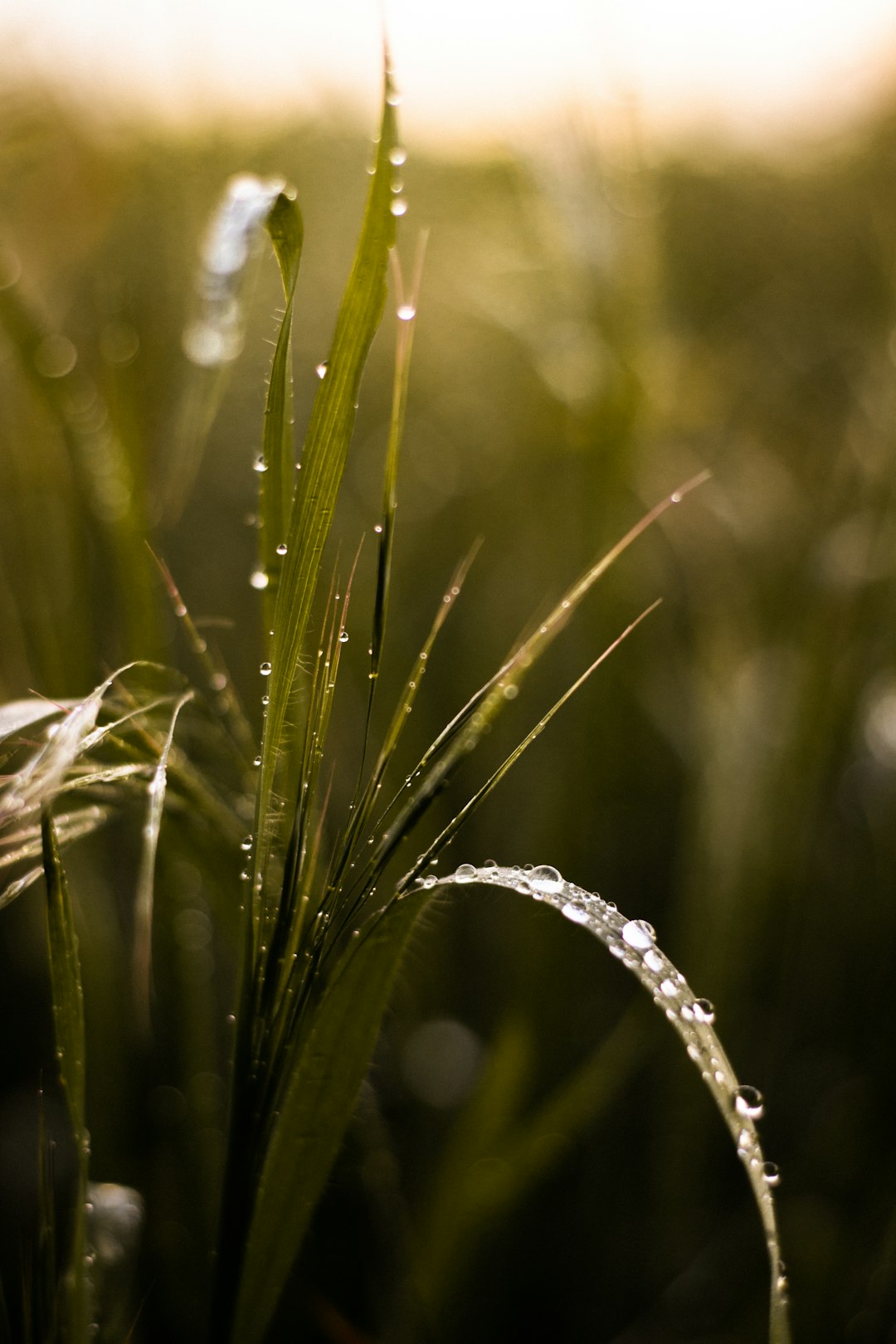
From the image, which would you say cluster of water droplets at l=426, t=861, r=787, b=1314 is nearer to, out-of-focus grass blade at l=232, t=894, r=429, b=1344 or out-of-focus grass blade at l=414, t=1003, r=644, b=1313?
out-of-focus grass blade at l=232, t=894, r=429, b=1344

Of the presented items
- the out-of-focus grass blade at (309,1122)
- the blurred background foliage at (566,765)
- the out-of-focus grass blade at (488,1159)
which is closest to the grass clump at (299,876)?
the out-of-focus grass blade at (309,1122)

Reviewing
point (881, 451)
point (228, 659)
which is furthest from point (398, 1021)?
point (881, 451)

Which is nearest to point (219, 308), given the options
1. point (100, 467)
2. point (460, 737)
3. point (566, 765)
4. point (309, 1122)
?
point (100, 467)

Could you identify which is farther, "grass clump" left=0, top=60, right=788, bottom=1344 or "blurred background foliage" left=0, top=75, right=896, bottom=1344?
"blurred background foliage" left=0, top=75, right=896, bottom=1344

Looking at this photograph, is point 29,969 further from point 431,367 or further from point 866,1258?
point 431,367

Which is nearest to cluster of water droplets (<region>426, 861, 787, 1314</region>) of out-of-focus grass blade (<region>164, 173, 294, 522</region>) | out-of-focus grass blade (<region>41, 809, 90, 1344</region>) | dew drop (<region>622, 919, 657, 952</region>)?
dew drop (<region>622, 919, 657, 952</region>)

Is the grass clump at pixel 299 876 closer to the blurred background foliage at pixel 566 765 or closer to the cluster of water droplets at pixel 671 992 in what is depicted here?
the cluster of water droplets at pixel 671 992
